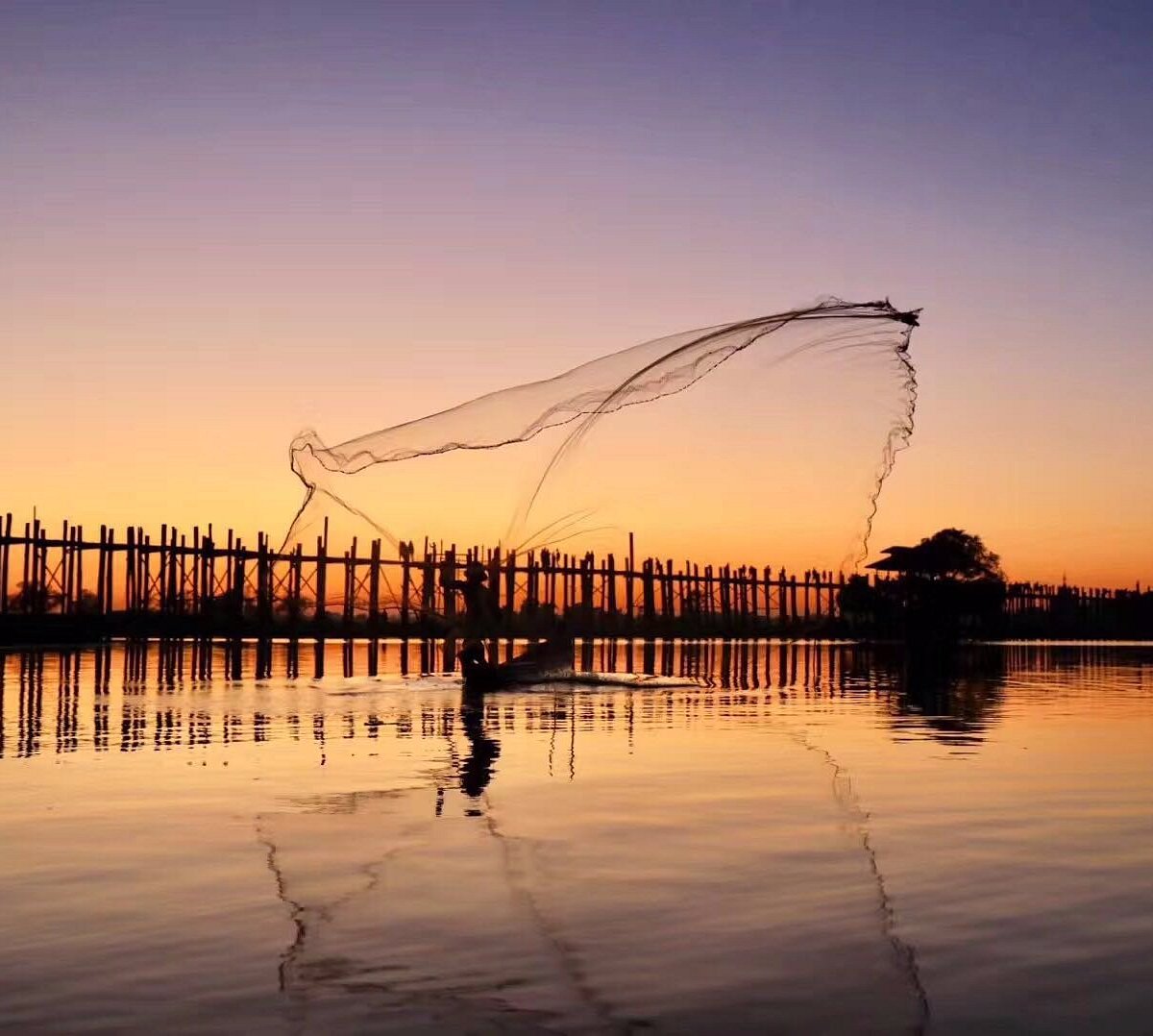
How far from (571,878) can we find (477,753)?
8438mm

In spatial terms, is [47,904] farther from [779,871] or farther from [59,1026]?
[779,871]

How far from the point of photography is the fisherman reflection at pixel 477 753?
14773 mm

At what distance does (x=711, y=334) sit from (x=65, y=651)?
138 feet

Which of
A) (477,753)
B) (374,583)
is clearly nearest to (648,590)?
(374,583)

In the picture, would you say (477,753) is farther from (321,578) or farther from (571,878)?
(321,578)

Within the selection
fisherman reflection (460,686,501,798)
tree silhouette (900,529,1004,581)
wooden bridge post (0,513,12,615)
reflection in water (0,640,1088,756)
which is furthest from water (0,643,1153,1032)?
tree silhouette (900,529,1004,581)

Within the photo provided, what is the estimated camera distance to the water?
6719 millimetres

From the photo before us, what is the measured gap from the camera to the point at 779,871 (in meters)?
10.0

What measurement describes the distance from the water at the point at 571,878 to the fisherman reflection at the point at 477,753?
90 mm

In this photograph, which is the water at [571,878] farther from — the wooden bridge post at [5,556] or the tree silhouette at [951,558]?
the tree silhouette at [951,558]

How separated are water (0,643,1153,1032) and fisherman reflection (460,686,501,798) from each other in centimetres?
9

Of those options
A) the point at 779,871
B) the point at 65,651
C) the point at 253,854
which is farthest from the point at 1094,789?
the point at 65,651

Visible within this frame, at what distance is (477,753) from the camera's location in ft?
59.1

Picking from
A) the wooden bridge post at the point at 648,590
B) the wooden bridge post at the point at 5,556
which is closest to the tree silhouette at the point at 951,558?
the wooden bridge post at the point at 648,590
